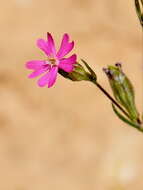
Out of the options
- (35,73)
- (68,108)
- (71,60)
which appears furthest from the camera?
(68,108)

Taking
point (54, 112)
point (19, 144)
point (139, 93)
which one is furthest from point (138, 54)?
point (19, 144)

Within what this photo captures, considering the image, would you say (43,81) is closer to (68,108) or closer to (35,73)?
(35,73)

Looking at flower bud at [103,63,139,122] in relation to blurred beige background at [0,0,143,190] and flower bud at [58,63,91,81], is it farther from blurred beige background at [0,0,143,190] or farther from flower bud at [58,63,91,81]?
blurred beige background at [0,0,143,190]

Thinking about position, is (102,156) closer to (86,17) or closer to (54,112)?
(54,112)

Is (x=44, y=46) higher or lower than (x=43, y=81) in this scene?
higher

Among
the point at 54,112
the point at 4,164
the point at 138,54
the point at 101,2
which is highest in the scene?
the point at 101,2

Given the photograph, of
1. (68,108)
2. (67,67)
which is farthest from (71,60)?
(68,108)
